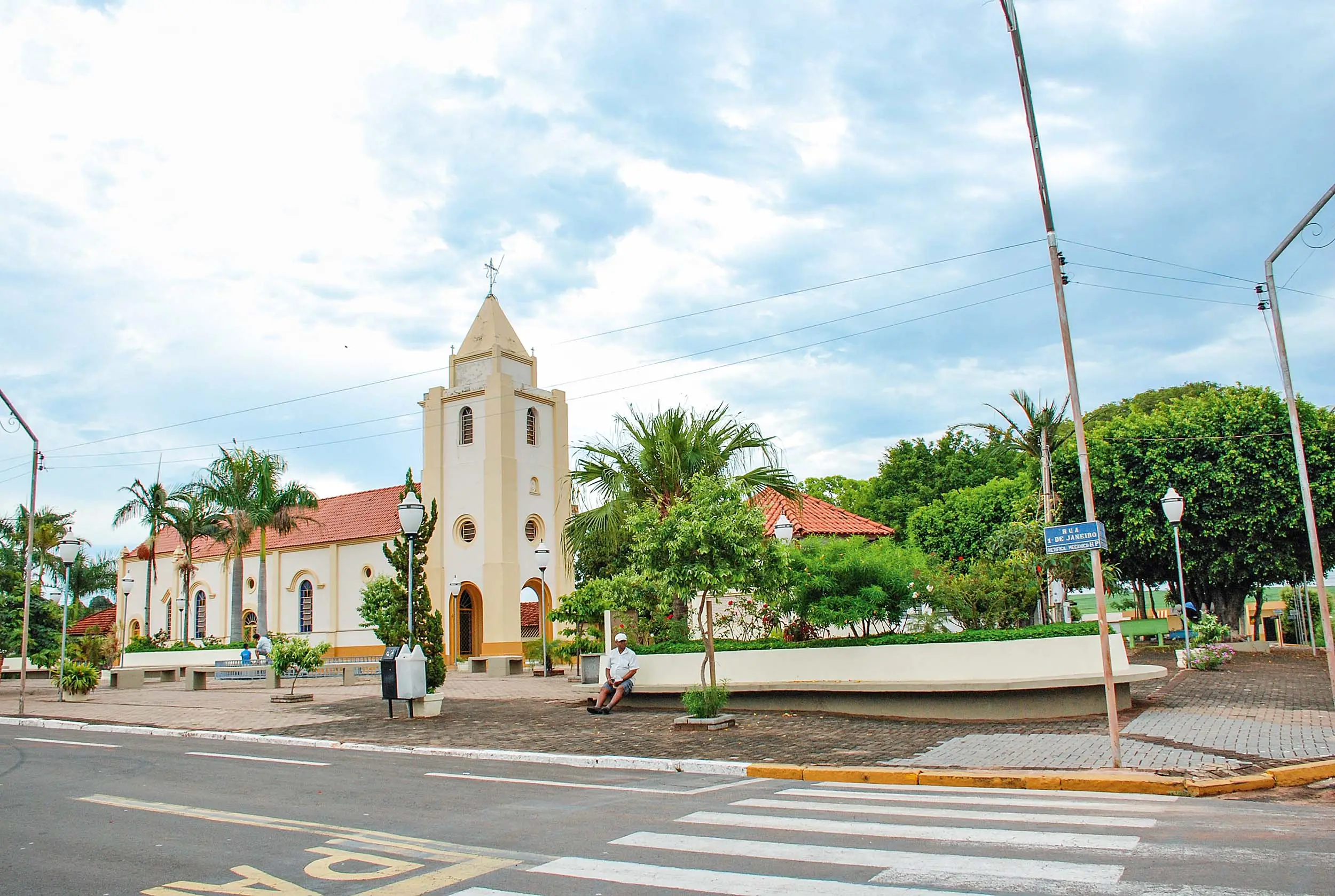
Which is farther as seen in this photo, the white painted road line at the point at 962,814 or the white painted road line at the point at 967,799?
the white painted road line at the point at 967,799

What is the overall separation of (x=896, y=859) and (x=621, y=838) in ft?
6.60

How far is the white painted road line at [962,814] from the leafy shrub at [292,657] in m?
17.4

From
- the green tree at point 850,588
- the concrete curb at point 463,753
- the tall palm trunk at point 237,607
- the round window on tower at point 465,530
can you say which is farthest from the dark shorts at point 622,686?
the tall palm trunk at point 237,607

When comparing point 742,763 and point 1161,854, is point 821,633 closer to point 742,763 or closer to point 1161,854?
point 742,763

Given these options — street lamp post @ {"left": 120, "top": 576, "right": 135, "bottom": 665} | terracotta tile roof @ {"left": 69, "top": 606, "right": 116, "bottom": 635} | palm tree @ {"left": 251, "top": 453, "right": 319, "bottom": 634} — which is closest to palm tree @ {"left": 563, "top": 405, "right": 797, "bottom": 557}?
palm tree @ {"left": 251, "top": 453, "right": 319, "bottom": 634}

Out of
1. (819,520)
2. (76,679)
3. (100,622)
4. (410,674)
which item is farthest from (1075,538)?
(100,622)

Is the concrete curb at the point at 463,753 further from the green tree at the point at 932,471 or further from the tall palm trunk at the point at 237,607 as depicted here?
the green tree at the point at 932,471

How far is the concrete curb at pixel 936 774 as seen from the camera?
8945 mm

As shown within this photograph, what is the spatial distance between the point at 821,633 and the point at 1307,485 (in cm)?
897

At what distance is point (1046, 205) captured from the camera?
35.6 ft

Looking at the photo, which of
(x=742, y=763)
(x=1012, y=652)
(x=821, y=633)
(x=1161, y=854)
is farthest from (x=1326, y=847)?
(x=821, y=633)

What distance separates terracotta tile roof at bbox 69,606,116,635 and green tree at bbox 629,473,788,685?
50831mm

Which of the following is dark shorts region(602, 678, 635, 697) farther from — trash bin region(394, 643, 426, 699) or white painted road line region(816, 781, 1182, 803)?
white painted road line region(816, 781, 1182, 803)

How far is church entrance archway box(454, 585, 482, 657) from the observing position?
3781cm
